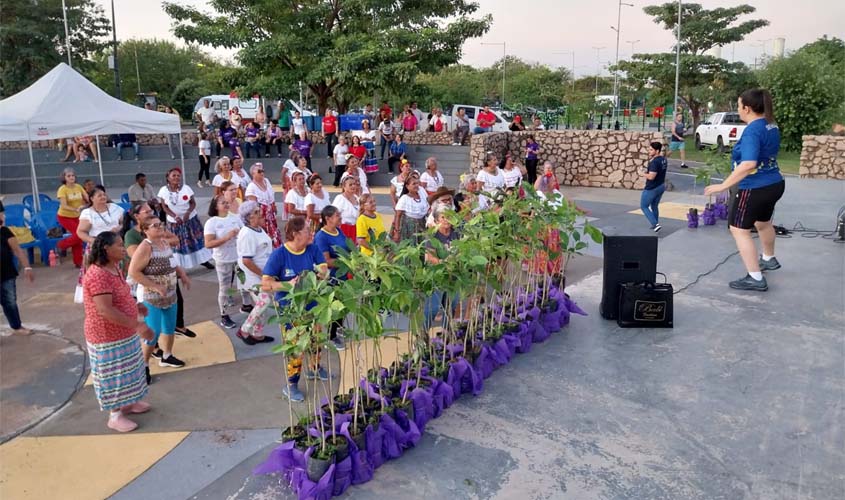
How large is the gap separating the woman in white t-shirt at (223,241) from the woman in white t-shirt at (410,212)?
1905 millimetres

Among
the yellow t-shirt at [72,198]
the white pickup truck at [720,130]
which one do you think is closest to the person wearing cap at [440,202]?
the yellow t-shirt at [72,198]

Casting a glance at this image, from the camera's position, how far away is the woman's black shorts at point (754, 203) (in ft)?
21.8

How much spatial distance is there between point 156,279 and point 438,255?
2.61 m

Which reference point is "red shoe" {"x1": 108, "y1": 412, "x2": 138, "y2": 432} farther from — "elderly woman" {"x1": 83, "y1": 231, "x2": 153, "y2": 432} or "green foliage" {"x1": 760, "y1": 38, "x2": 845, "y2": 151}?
"green foliage" {"x1": 760, "y1": 38, "x2": 845, "y2": 151}

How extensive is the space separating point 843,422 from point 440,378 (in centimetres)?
270

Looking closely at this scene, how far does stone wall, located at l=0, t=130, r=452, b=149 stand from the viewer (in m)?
20.4

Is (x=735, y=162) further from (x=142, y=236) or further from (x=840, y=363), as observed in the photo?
(x=142, y=236)

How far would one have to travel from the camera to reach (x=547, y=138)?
1894cm

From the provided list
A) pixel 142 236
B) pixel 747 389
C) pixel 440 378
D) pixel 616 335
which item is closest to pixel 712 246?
pixel 616 335

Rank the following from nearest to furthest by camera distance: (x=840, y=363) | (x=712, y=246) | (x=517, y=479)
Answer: (x=517, y=479) < (x=840, y=363) < (x=712, y=246)

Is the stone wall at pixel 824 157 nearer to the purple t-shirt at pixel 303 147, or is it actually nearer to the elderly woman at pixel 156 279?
the purple t-shirt at pixel 303 147

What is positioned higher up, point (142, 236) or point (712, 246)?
point (142, 236)

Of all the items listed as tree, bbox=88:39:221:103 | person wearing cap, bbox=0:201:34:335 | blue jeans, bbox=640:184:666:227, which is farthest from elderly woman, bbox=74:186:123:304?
tree, bbox=88:39:221:103

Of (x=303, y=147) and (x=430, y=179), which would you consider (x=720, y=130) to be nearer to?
(x=303, y=147)
